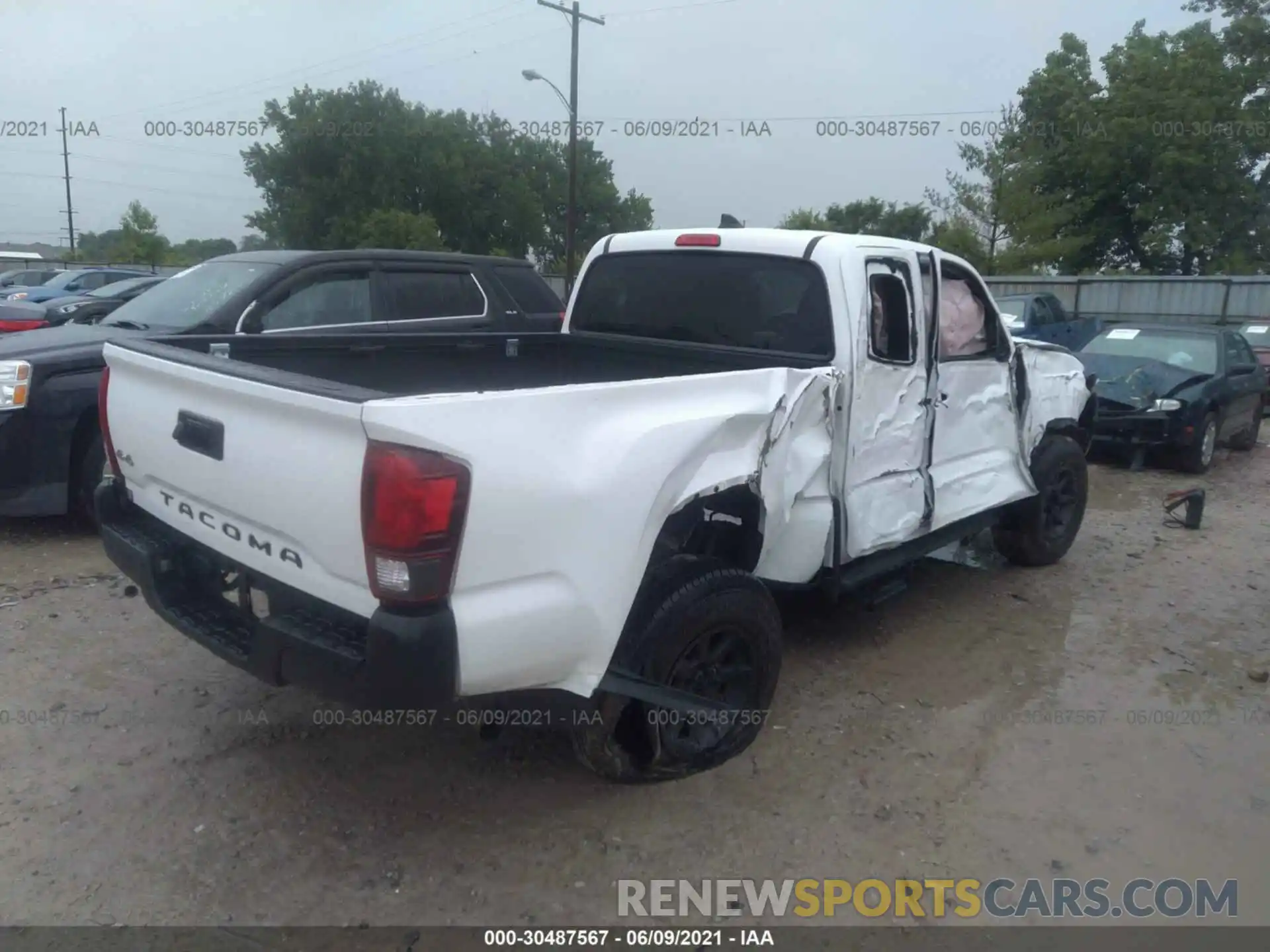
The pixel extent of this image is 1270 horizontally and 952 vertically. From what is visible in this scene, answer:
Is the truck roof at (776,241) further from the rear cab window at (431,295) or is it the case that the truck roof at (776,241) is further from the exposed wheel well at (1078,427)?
the rear cab window at (431,295)

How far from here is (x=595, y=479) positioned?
2.87 metres

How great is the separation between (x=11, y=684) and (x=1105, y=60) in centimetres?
3797

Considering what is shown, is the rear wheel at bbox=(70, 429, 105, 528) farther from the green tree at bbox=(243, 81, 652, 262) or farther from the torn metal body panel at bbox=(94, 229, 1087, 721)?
the green tree at bbox=(243, 81, 652, 262)

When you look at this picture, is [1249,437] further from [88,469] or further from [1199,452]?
[88,469]

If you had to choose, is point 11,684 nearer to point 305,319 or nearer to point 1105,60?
point 305,319

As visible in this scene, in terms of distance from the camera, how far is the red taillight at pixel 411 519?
99.2 inches

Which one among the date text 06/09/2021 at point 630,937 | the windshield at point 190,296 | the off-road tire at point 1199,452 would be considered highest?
the windshield at point 190,296

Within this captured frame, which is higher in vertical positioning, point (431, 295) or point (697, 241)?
point (697, 241)

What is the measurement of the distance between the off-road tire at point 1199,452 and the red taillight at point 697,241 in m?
7.13

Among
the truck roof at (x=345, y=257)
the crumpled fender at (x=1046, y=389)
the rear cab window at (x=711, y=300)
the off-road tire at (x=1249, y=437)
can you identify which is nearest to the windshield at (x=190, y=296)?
the truck roof at (x=345, y=257)

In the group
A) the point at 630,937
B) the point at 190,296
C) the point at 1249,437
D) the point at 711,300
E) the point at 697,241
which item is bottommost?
the point at 630,937

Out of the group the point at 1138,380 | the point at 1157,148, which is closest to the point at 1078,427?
the point at 1138,380

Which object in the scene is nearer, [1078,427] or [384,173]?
[1078,427]

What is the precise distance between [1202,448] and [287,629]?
31.4 ft
